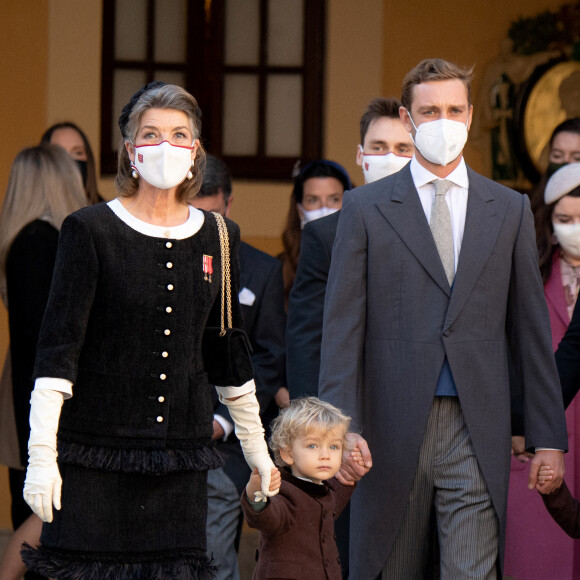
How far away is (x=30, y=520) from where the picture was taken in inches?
211

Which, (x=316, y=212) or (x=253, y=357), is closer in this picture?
(x=253, y=357)

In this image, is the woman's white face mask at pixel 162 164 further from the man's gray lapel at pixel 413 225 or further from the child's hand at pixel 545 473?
the child's hand at pixel 545 473

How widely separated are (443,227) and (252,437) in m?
1.01

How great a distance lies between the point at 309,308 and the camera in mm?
5062

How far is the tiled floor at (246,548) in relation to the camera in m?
7.23

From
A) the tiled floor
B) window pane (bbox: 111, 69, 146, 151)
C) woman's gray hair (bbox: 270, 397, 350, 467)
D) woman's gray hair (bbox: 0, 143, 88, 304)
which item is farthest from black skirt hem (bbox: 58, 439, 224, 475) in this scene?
window pane (bbox: 111, 69, 146, 151)

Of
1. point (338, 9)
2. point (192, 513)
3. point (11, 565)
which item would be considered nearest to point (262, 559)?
point (192, 513)

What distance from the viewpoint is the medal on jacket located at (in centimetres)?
382

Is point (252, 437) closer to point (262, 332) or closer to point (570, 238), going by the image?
point (262, 332)

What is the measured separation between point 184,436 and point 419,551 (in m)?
1.04

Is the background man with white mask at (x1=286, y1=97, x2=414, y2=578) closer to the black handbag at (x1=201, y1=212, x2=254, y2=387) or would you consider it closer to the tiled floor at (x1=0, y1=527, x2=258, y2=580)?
the black handbag at (x1=201, y1=212, x2=254, y2=387)

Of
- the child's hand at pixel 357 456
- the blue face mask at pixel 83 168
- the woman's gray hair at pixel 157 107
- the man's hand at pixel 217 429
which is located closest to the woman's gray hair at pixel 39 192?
the blue face mask at pixel 83 168

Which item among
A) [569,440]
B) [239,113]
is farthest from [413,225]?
[239,113]

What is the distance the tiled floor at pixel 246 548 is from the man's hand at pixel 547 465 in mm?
2954
